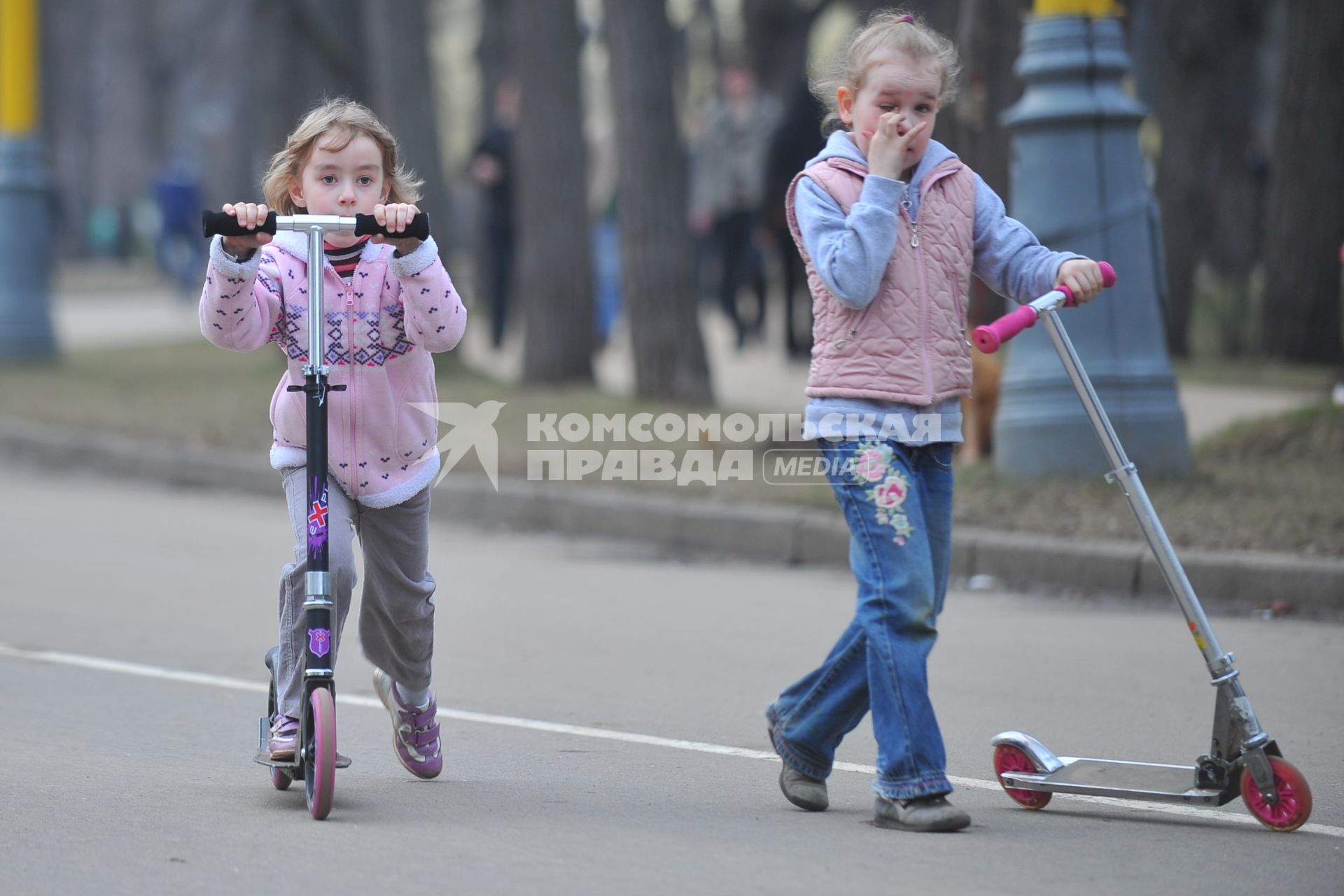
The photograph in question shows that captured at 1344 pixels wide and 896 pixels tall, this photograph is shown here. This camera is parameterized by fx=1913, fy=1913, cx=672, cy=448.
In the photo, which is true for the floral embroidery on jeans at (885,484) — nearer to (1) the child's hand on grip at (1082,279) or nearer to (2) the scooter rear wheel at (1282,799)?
(1) the child's hand on grip at (1082,279)

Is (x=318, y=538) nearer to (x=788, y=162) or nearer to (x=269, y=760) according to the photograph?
(x=269, y=760)

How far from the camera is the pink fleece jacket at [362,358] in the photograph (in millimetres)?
4539

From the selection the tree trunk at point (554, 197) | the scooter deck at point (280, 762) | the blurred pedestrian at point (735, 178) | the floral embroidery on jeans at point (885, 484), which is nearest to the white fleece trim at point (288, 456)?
the scooter deck at point (280, 762)

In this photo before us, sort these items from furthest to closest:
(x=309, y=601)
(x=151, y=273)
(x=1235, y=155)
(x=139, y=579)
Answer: (x=151, y=273)
(x=1235, y=155)
(x=139, y=579)
(x=309, y=601)

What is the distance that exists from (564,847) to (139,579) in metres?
4.71

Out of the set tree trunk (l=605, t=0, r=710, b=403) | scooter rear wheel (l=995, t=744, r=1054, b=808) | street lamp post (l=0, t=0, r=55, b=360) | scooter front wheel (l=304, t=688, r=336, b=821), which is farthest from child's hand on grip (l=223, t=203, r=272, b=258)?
street lamp post (l=0, t=0, r=55, b=360)

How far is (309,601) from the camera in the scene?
4.38 metres

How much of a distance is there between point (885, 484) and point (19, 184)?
45.8 feet

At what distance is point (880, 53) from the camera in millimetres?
4316

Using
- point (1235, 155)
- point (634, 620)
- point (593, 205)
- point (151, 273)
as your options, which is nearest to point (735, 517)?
point (634, 620)

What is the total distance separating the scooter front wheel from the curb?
170 inches

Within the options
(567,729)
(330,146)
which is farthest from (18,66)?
(330,146)

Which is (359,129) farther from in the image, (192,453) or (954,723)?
(192,453)

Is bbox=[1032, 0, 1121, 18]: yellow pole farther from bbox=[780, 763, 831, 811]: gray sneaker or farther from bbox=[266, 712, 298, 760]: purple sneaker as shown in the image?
bbox=[266, 712, 298, 760]: purple sneaker
